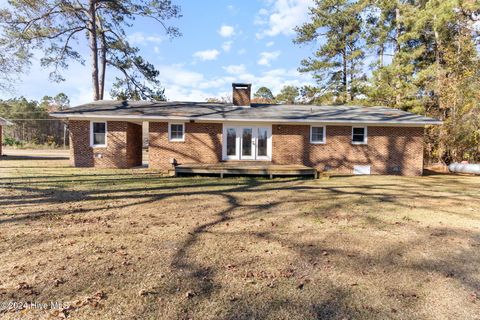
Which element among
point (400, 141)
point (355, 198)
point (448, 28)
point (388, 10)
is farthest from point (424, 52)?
point (355, 198)

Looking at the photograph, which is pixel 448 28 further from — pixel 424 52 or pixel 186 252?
pixel 186 252

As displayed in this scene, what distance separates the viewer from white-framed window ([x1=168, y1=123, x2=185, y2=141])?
1421cm

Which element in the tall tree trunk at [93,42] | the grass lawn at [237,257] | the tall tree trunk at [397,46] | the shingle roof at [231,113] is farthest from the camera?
the tall tree trunk at [397,46]

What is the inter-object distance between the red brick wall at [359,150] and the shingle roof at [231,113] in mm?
668

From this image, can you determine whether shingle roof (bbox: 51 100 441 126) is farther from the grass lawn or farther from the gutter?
the grass lawn

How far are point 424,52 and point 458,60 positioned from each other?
4.76 metres

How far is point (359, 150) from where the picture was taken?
14.7m

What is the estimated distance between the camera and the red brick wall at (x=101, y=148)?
46.5 ft

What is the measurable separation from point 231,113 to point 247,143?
1.77 meters

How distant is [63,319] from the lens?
249 cm

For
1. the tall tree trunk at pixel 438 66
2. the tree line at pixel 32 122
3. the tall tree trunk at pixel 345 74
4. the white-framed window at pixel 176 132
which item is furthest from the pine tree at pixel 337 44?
the tree line at pixel 32 122

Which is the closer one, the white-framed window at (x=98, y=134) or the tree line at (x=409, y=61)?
the white-framed window at (x=98, y=134)

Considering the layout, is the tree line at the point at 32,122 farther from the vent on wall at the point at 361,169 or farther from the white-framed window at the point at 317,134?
the vent on wall at the point at 361,169

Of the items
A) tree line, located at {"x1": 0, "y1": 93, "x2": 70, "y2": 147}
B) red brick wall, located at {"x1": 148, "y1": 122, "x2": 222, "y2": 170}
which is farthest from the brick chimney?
tree line, located at {"x1": 0, "y1": 93, "x2": 70, "y2": 147}
